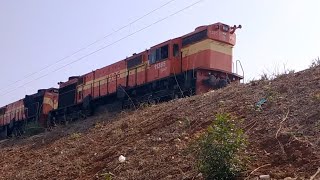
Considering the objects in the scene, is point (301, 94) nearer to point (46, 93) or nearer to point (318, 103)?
point (318, 103)

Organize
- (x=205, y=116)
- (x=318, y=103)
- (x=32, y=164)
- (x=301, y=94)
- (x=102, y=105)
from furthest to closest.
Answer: (x=102, y=105) < (x=32, y=164) < (x=205, y=116) < (x=301, y=94) < (x=318, y=103)

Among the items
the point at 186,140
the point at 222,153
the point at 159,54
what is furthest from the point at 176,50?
the point at 222,153

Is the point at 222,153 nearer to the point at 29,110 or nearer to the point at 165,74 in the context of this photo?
the point at 165,74

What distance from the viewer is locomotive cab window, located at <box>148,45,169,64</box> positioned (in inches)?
751

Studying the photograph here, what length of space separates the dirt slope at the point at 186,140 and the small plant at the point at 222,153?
348 mm

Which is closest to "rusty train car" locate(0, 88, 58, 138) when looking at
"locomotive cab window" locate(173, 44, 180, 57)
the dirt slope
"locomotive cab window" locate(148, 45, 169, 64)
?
"locomotive cab window" locate(148, 45, 169, 64)

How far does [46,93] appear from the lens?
29141 millimetres

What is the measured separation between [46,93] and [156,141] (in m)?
21.3

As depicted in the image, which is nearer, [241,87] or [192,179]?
[192,179]

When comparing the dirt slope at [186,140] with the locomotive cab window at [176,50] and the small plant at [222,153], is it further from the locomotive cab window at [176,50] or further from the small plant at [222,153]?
the locomotive cab window at [176,50]

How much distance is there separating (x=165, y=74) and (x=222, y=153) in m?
12.7

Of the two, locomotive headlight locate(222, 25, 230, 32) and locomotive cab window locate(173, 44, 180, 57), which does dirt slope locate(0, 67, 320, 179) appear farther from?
locomotive headlight locate(222, 25, 230, 32)

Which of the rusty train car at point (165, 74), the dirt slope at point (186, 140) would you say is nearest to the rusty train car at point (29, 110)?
the rusty train car at point (165, 74)

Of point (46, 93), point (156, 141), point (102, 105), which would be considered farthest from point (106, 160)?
point (46, 93)
